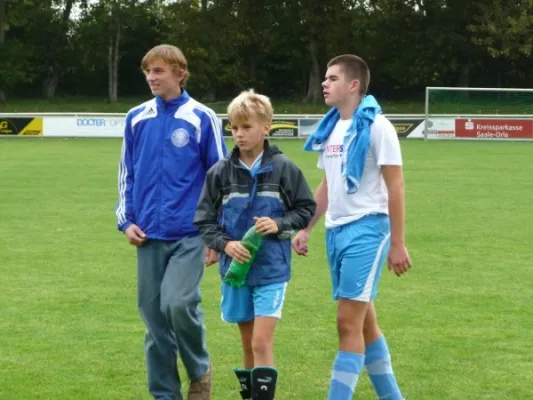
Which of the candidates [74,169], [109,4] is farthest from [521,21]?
[74,169]

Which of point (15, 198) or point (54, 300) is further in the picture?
point (15, 198)

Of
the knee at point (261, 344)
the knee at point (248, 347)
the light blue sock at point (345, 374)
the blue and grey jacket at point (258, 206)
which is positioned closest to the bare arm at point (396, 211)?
the blue and grey jacket at point (258, 206)

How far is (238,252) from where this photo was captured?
Result: 534 cm

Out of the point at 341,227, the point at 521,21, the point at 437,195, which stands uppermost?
the point at 521,21

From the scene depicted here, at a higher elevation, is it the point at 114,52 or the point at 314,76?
the point at 114,52

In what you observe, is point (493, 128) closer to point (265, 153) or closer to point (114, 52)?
point (114, 52)

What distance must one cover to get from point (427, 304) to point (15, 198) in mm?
10591

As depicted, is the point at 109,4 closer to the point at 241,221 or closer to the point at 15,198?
the point at 15,198

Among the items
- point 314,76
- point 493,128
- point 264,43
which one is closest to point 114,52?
point 264,43

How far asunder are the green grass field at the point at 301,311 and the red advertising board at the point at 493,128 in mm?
19847

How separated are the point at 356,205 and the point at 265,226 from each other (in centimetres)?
52

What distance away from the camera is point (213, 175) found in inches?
220

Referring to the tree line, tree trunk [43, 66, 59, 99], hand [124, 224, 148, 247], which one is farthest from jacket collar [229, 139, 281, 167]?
tree trunk [43, 66, 59, 99]

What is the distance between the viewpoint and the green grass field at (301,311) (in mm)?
6668
